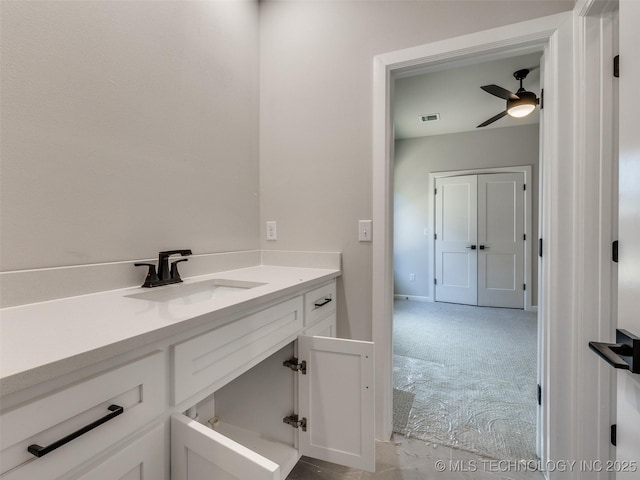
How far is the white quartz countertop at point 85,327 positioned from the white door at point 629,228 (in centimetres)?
94

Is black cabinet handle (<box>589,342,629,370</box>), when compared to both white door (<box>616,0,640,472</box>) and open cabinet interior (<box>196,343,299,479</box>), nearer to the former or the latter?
white door (<box>616,0,640,472</box>)

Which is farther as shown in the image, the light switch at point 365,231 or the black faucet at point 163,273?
the light switch at point 365,231

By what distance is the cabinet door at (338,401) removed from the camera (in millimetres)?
1140

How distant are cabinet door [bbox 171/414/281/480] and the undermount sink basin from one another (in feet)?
1.42

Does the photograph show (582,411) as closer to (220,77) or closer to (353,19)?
(353,19)

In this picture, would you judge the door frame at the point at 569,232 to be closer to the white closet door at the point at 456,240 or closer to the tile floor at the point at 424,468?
the tile floor at the point at 424,468

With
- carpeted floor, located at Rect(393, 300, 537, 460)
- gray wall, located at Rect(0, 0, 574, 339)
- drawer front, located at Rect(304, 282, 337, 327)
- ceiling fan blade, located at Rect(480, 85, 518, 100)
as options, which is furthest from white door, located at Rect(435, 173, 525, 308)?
drawer front, located at Rect(304, 282, 337, 327)

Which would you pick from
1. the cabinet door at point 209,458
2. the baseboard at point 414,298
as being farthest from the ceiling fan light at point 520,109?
the cabinet door at point 209,458

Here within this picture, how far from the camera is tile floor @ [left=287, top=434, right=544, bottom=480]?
4.35ft

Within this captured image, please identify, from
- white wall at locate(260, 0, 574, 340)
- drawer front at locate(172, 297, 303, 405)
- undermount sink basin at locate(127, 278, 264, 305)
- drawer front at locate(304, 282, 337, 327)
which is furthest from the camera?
white wall at locate(260, 0, 574, 340)

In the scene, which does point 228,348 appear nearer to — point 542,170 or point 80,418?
point 80,418

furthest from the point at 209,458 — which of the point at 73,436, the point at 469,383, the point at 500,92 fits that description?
the point at 500,92

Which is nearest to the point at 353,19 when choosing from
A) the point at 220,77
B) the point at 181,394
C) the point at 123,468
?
the point at 220,77

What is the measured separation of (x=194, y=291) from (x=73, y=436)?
79cm
